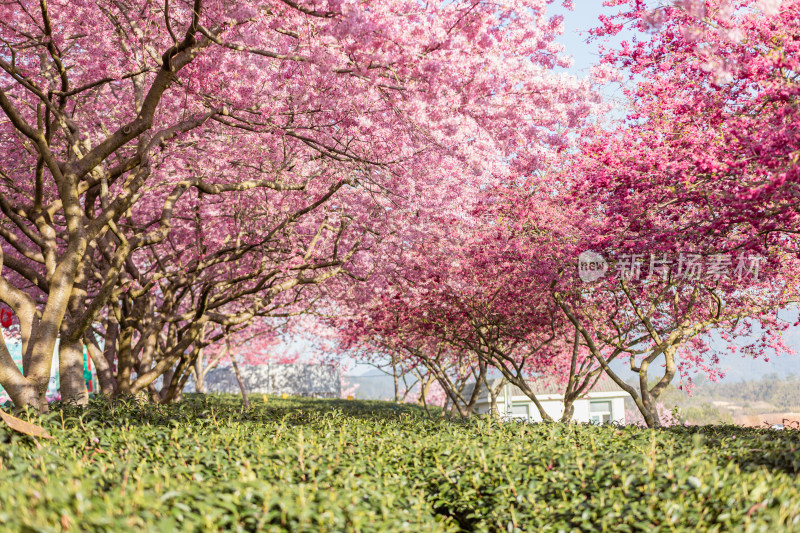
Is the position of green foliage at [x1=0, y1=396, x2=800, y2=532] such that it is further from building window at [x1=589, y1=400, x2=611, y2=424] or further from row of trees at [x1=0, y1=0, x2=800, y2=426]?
building window at [x1=589, y1=400, x2=611, y2=424]

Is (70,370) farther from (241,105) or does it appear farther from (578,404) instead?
(578,404)

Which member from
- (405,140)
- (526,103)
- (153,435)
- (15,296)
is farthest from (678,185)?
(15,296)

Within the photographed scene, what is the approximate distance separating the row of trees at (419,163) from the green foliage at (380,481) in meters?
2.92

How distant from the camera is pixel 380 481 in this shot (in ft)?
18.5

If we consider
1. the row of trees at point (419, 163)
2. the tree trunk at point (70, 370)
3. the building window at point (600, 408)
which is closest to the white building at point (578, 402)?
the building window at point (600, 408)

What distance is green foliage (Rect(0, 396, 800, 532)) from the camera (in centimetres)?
421

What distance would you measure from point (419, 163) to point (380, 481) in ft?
25.5

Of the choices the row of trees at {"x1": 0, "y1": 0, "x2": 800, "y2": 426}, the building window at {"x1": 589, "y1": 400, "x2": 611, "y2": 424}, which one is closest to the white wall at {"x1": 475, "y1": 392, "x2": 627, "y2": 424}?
the building window at {"x1": 589, "y1": 400, "x2": 611, "y2": 424}

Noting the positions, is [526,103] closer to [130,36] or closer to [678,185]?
[678,185]

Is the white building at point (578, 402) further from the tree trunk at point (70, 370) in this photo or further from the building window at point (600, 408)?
the tree trunk at point (70, 370)

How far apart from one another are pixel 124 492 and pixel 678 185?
24.5ft

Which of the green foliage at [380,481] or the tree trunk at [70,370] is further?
the tree trunk at [70,370]

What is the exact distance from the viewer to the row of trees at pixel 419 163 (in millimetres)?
8414

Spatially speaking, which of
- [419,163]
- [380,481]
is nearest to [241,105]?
[419,163]
